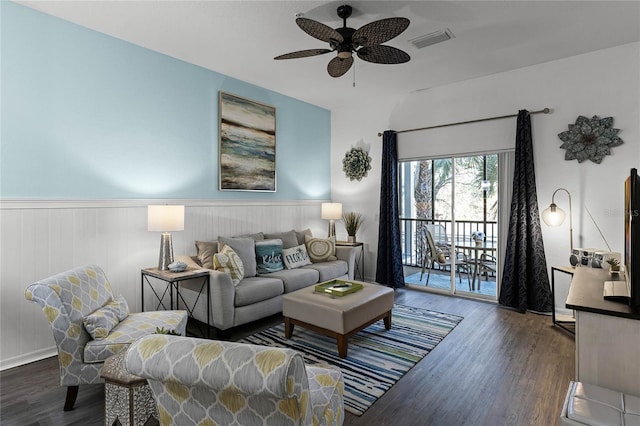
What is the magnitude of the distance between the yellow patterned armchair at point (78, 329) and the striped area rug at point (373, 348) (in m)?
1.28

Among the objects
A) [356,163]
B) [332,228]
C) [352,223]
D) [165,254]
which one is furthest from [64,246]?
[356,163]

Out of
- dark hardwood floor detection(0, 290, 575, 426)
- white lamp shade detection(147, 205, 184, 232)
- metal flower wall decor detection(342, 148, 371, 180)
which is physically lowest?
dark hardwood floor detection(0, 290, 575, 426)

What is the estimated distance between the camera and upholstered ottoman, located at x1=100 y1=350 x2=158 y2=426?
5.62ft

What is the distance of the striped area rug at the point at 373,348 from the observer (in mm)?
2445

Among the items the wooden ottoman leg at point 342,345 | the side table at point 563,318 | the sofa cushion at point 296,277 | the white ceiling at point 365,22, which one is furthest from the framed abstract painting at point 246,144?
the side table at point 563,318

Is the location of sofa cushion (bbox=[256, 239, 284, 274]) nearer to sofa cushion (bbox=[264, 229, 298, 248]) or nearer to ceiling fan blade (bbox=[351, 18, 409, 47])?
sofa cushion (bbox=[264, 229, 298, 248])

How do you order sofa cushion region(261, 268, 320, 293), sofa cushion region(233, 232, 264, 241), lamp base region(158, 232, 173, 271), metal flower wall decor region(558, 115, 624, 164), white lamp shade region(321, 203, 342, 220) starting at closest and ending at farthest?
lamp base region(158, 232, 173, 271) → metal flower wall decor region(558, 115, 624, 164) → sofa cushion region(261, 268, 320, 293) → sofa cushion region(233, 232, 264, 241) → white lamp shade region(321, 203, 342, 220)

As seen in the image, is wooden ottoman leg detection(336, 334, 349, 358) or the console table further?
wooden ottoman leg detection(336, 334, 349, 358)

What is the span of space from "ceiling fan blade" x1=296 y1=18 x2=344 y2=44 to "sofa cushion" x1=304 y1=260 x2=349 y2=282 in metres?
2.71

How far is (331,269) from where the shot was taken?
456cm

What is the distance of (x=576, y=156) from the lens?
3.85m

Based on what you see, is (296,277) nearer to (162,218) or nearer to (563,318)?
(162,218)

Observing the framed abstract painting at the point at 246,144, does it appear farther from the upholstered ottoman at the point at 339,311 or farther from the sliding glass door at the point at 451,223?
the sliding glass door at the point at 451,223

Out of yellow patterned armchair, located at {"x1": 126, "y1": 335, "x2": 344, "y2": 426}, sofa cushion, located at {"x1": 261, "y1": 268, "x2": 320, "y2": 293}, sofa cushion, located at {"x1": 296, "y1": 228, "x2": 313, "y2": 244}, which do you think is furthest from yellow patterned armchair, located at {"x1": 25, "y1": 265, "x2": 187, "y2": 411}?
sofa cushion, located at {"x1": 296, "y1": 228, "x2": 313, "y2": 244}
